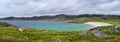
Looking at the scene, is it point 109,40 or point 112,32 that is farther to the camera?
point 112,32

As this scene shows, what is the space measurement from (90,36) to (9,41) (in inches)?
1074

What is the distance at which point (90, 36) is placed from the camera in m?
83.6

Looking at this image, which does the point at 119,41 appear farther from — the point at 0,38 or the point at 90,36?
the point at 0,38

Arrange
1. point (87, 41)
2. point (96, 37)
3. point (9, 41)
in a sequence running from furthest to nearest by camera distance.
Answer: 1. point (96, 37)
2. point (87, 41)
3. point (9, 41)

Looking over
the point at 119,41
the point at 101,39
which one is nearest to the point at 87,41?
the point at 101,39

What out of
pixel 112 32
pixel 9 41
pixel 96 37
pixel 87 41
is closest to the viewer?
pixel 9 41

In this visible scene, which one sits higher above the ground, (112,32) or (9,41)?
(9,41)

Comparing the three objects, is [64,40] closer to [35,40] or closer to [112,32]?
[35,40]

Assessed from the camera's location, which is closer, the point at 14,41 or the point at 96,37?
the point at 14,41

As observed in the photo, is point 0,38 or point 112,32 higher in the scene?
point 0,38

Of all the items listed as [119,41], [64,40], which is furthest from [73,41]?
[119,41]

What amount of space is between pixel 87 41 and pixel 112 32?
21.2 meters

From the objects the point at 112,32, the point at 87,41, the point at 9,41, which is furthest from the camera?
the point at 112,32

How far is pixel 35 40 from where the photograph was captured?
81125mm
